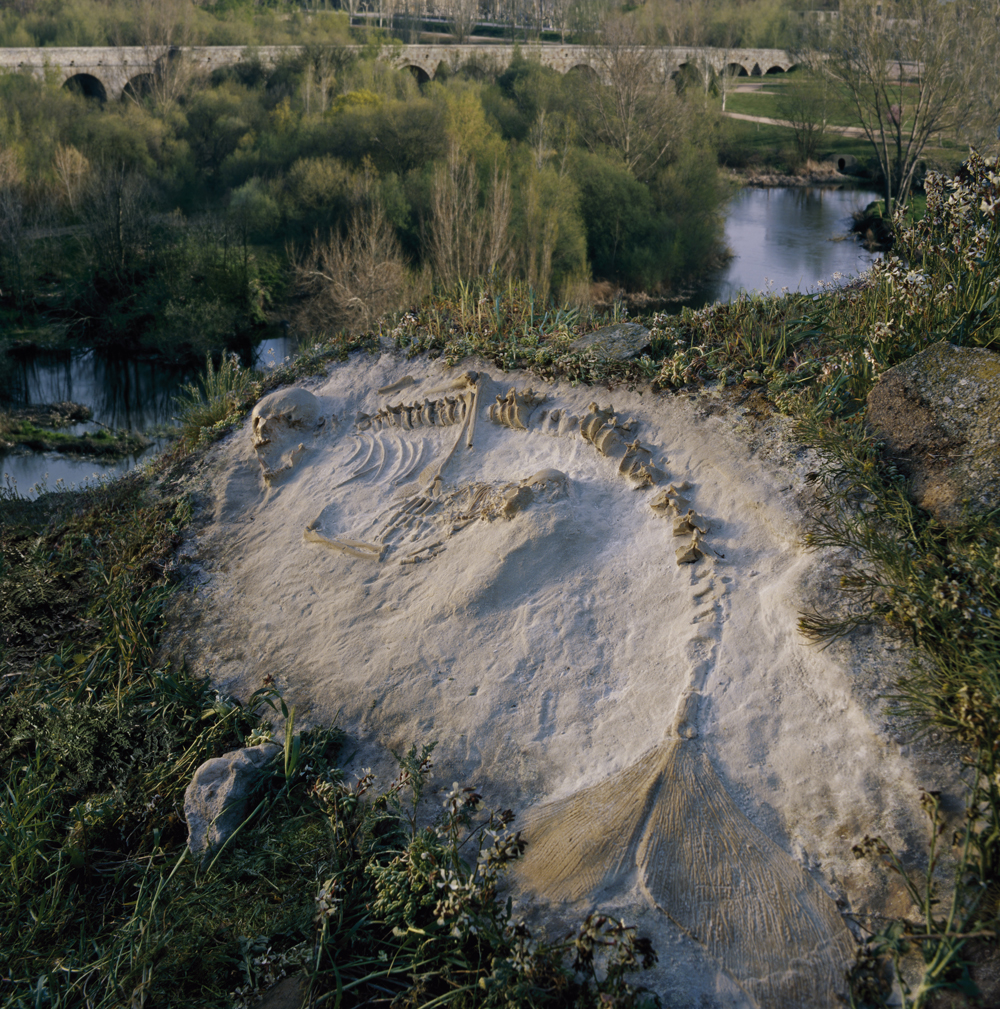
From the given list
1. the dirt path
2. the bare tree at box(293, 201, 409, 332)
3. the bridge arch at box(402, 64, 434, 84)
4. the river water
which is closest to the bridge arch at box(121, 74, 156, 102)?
the bridge arch at box(402, 64, 434, 84)

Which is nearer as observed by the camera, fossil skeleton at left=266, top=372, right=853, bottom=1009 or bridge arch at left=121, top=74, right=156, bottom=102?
fossil skeleton at left=266, top=372, right=853, bottom=1009

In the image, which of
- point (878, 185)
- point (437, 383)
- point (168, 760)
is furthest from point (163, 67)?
point (168, 760)

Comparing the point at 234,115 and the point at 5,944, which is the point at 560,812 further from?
the point at 234,115

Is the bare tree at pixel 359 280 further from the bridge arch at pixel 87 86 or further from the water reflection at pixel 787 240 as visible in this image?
the bridge arch at pixel 87 86

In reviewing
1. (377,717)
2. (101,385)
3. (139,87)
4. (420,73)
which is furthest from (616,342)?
(420,73)

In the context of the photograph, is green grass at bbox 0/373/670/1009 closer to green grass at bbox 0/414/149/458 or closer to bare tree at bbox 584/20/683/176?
green grass at bbox 0/414/149/458

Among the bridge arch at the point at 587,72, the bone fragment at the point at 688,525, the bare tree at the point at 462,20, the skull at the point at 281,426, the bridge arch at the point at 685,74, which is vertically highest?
the bare tree at the point at 462,20

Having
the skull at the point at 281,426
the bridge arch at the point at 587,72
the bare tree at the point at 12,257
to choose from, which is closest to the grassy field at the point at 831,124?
the bridge arch at the point at 587,72
